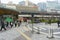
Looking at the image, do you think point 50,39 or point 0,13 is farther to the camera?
point 0,13

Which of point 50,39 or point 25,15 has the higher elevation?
point 50,39

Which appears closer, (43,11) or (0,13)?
(0,13)

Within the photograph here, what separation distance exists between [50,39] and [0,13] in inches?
1488

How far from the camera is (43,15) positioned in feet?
390

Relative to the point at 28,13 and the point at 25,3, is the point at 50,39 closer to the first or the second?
the point at 28,13

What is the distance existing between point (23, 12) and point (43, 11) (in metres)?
10.8

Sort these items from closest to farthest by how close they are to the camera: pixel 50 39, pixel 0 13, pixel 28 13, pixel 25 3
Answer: pixel 50 39 < pixel 0 13 < pixel 28 13 < pixel 25 3

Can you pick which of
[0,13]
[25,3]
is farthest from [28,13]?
[0,13]

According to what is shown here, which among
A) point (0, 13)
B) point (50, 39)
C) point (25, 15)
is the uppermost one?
point (50, 39)

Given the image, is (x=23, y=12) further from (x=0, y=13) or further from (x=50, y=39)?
(x=50, y=39)

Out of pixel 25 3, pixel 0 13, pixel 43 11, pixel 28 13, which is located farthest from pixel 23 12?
pixel 0 13

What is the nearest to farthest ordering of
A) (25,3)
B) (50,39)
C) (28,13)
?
1. (50,39)
2. (28,13)
3. (25,3)

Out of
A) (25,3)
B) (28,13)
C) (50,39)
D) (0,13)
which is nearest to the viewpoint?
(50,39)

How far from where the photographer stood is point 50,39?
14664 millimetres
